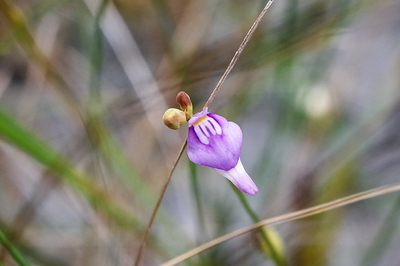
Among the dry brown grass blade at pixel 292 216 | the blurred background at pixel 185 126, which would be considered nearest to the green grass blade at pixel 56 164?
the blurred background at pixel 185 126

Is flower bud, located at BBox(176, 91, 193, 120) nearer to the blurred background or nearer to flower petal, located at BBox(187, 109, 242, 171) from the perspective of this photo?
flower petal, located at BBox(187, 109, 242, 171)

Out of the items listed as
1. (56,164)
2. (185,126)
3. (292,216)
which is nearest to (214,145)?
(292,216)

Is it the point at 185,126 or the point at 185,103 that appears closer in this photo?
the point at 185,103

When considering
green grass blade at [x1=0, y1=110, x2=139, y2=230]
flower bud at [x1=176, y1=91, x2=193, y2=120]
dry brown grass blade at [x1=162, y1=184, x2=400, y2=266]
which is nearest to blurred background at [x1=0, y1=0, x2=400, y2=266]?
green grass blade at [x1=0, y1=110, x2=139, y2=230]

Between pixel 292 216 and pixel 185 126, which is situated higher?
pixel 185 126

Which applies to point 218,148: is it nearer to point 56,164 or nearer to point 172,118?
point 172,118

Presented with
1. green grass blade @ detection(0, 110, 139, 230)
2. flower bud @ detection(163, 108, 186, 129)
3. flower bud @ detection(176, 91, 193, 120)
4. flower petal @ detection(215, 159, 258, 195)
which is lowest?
flower petal @ detection(215, 159, 258, 195)

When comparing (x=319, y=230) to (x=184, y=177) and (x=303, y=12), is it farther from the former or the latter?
(x=303, y=12)

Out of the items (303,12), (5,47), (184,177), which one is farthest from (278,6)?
(5,47)
